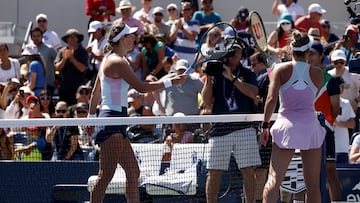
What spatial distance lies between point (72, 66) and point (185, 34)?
1.71 meters

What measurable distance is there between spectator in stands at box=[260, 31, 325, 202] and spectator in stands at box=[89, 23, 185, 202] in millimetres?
923

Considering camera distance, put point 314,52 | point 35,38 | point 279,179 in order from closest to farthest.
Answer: point 279,179
point 314,52
point 35,38

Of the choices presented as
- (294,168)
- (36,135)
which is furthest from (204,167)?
(36,135)

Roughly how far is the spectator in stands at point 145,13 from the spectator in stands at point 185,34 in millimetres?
625

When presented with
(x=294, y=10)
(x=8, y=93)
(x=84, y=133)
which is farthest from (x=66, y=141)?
(x=294, y=10)

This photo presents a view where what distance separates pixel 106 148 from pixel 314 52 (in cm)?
268

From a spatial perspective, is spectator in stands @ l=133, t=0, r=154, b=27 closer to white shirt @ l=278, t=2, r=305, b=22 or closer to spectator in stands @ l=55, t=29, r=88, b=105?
spectator in stands @ l=55, t=29, r=88, b=105

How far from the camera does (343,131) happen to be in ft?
38.0

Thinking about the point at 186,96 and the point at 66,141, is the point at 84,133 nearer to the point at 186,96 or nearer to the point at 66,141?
the point at 66,141

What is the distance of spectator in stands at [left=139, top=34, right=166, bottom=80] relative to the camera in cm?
1439

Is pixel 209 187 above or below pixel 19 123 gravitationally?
below

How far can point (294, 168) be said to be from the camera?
31.0ft

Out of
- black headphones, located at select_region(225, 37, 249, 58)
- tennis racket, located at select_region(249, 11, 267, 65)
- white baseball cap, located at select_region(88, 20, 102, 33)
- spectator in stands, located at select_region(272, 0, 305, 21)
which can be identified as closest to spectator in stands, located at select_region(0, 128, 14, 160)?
black headphones, located at select_region(225, 37, 249, 58)

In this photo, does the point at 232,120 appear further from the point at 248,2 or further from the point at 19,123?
the point at 248,2
